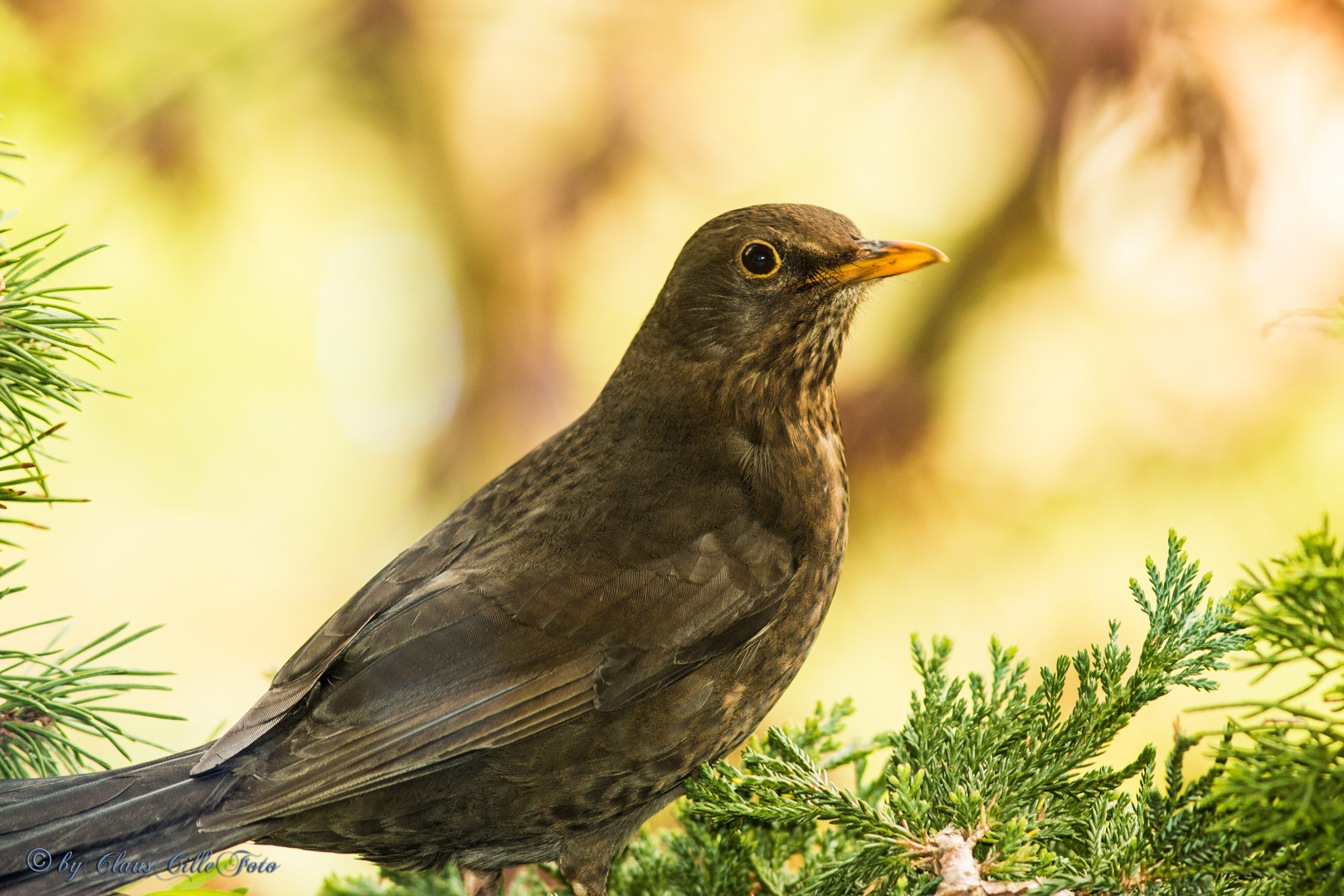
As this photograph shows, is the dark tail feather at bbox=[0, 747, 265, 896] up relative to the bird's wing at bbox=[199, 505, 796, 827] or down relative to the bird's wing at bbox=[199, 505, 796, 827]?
down

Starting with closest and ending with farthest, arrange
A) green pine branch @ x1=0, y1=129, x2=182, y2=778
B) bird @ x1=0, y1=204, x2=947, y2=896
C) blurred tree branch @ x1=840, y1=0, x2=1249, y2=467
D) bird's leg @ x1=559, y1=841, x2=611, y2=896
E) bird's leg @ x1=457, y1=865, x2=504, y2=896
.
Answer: green pine branch @ x1=0, y1=129, x2=182, y2=778 → bird @ x1=0, y1=204, x2=947, y2=896 → bird's leg @ x1=559, y1=841, x2=611, y2=896 → bird's leg @ x1=457, y1=865, x2=504, y2=896 → blurred tree branch @ x1=840, y1=0, x2=1249, y2=467

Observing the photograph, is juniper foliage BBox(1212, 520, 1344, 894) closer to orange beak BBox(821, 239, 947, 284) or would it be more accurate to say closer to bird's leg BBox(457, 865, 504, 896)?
orange beak BBox(821, 239, 947, 284)

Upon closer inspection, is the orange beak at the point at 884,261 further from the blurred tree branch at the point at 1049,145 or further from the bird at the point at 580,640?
the blurred tree branch at the point at 1049,145

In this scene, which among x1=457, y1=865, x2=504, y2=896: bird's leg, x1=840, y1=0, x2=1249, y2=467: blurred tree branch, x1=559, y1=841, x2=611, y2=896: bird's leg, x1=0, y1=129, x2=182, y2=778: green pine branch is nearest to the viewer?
x1=0, y1=129, x2=182, y2=778: green pine branch

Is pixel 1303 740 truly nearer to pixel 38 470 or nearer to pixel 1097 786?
pixel 1097 786

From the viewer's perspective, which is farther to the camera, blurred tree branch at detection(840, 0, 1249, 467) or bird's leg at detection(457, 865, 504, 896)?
blurred tree branch at detection(840, 0, 1249, 467)

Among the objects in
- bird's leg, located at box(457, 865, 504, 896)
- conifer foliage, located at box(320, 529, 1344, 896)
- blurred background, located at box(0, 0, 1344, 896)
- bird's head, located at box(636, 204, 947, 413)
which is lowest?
bird's leg, located at box(457, 865, 504, 896)

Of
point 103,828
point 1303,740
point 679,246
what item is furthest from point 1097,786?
point 679,246

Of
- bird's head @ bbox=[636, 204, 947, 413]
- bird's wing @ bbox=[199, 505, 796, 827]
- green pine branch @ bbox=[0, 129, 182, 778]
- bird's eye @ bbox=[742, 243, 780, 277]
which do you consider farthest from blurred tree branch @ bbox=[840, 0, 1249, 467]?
green pine branch @ bbox=[0, 129, 182, 778]
